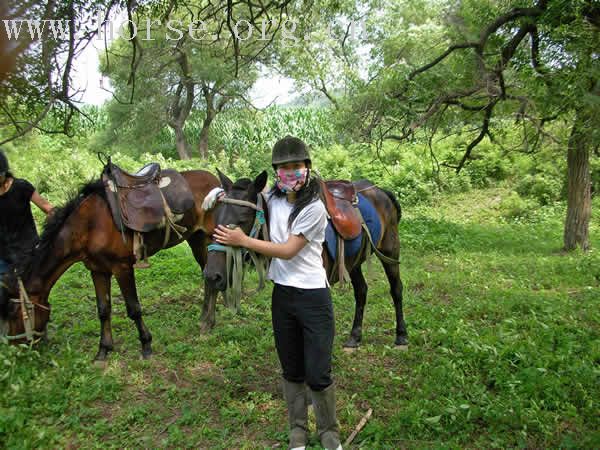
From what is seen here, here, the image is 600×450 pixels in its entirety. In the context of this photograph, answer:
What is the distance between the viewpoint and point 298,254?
278 centimetres

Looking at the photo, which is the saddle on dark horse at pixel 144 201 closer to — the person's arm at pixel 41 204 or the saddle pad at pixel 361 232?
the person's arm at pixel 41 204

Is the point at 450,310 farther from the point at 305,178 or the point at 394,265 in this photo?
the point at 305,178

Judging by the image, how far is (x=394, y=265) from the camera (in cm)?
478

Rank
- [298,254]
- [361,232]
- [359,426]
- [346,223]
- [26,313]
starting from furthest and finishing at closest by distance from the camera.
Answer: [361,232] → [26,313] → [346,223] → [359,426] → [298,254]

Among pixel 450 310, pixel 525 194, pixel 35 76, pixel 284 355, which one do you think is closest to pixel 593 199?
pixel 525 194

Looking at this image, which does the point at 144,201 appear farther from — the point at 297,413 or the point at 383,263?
the point at 297,413

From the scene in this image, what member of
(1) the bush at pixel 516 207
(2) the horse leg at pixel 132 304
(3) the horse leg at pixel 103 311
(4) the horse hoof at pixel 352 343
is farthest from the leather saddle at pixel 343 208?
(1) the bush at pixel 516 207

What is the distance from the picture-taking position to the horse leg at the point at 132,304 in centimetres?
Answer: 446

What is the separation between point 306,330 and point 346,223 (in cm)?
123

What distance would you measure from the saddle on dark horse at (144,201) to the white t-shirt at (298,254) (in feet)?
7.04

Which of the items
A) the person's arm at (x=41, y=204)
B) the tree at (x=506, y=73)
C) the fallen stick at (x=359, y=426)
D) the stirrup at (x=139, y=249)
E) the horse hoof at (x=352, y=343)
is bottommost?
the fallen stick at (x=359, y=426)

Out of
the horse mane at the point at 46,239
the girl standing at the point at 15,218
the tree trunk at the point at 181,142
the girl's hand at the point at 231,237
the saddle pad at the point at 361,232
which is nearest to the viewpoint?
the girl's hand at the point at 231,237

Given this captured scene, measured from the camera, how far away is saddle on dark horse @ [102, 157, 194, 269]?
4434mm

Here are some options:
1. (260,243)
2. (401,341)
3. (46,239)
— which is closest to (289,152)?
(260,243)
